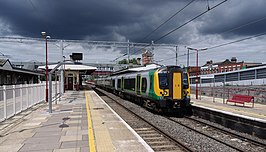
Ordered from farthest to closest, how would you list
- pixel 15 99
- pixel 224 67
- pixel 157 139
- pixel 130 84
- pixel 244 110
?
1. pixel 224 67
2. pixel 130 84
3. pixel 244 110
4. pixel 15 99
5. pixel 157 139

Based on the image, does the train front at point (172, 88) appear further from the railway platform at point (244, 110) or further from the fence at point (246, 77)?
the fence at point (246, 77)

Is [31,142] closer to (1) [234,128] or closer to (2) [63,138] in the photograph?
(2) [63,138]

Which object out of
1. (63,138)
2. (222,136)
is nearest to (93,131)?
(63,138)

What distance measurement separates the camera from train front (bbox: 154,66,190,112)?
12.7m

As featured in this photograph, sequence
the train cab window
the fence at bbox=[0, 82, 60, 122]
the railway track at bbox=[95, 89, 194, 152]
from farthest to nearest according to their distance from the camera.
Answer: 1. the train cab window
2. the fence at bbox=[0, 82, 60, 122]
3. the railway track at bbox=[95, 89, 194, 152]

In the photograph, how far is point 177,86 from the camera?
42.3 ft

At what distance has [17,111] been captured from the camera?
12398 mm

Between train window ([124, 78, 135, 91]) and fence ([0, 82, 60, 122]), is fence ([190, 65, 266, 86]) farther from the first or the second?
fence ([0, 82, 60, 122])

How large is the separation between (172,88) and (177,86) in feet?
1.05

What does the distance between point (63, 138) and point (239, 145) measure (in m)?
5.75

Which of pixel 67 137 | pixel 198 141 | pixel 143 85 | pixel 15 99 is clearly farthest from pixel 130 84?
pixel 67 137

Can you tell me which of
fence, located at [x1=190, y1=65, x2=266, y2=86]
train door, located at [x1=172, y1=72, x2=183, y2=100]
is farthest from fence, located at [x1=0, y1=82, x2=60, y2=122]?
fence, located at [x1=190, y1=65, x2=266, y2=86]

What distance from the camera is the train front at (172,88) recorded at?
12.7 meters

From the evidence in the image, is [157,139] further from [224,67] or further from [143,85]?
[224,67]
